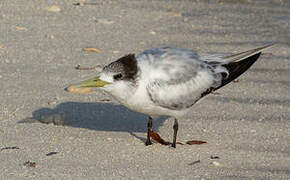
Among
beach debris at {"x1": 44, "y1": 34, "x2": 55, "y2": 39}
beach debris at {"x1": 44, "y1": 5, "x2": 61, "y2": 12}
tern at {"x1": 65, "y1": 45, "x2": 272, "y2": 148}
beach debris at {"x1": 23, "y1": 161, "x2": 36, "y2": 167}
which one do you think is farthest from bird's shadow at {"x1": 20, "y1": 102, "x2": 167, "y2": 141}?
beach debris at {"x1": 44, "y1": 5, "x2": 61, "y2": 12}

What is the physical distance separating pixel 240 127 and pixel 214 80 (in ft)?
1.73

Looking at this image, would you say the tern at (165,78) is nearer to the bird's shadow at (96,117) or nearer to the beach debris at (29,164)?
the bird's shadow at (96,117)

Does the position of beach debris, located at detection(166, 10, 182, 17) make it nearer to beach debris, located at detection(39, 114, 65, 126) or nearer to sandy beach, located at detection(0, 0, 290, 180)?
sandy beach, located at detection(0, 0, 290, 180)

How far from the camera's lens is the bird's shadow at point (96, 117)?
5.04 m

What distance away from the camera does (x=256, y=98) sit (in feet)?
18.6

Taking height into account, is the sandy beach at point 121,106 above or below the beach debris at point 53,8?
below

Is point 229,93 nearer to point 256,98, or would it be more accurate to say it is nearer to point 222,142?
point 256,98

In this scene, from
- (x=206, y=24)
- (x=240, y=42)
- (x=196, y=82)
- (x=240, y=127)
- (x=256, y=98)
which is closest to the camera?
(x=196, y=82)

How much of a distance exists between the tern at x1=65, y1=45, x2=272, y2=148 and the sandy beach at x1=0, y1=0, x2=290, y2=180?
358mm

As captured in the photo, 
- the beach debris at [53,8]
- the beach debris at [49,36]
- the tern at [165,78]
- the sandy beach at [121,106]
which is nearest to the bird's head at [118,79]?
the tern at [165,78]

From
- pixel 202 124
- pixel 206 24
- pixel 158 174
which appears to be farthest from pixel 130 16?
pixel 158 174

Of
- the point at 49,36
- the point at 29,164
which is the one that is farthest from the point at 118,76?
the point at 49,36

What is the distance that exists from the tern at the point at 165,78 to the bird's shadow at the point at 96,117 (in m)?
0.35

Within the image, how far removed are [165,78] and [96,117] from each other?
38.4 inches
